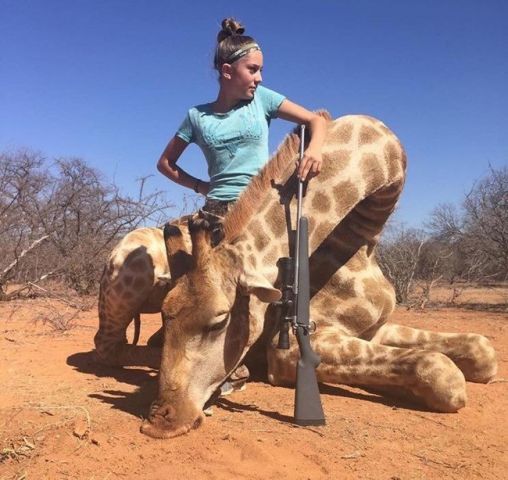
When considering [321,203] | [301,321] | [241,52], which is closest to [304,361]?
[301,321]

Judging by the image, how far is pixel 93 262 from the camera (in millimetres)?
11414

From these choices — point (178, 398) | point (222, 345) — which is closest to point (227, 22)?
point (222, 345)

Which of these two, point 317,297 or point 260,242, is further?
point 317,297

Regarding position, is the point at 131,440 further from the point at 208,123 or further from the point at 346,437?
the point at 208,123

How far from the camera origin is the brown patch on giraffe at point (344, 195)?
13.0ft

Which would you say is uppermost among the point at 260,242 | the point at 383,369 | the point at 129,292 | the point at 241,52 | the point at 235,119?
the point at 241,52

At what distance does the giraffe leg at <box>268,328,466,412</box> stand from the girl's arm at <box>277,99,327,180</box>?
114 cm

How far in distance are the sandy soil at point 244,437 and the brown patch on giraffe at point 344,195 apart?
1.24m

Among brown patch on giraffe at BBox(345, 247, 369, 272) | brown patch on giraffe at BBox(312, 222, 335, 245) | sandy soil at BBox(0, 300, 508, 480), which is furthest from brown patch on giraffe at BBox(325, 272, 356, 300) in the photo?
sandy soil at BBox(0, 300, 508, 480)

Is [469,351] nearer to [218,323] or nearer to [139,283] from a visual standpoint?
[218,323]

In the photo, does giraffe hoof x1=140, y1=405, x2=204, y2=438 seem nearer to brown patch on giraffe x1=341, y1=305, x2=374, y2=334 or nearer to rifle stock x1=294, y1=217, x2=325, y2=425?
rifle stock x1=294, y1=217, x2=325, y2=425

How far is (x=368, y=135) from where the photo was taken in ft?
13.5

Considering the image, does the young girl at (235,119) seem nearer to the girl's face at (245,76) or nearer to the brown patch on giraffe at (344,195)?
the girl's face at (245,76)

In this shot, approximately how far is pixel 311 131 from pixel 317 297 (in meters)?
1.20
